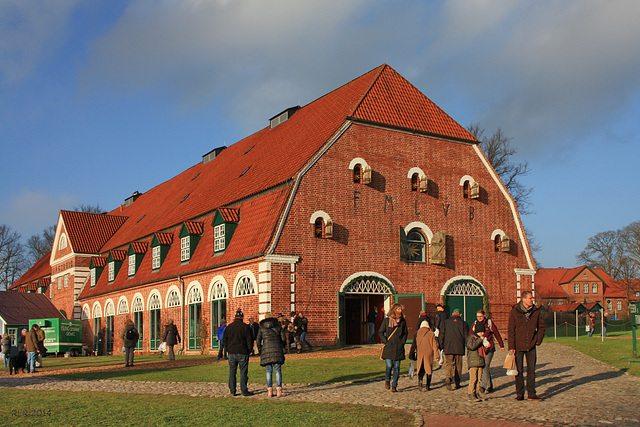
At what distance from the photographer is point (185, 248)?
105 feet

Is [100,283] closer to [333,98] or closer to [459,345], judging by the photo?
[333,98]

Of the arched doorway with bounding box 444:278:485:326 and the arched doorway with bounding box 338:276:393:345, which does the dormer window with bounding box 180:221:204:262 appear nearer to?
the arched doorway with bounding box 338:276:393:345

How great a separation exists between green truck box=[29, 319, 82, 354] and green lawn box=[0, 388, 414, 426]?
2684 centimetres

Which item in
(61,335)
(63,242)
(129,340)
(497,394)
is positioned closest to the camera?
(497,394)

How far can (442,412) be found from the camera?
11523 mm

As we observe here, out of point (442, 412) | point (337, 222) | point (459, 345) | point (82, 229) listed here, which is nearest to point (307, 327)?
point (337, 222)

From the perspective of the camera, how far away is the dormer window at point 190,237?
103 feet

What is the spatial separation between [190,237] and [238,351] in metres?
17.7

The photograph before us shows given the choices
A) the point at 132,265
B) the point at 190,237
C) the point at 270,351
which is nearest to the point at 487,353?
the point at 270,351

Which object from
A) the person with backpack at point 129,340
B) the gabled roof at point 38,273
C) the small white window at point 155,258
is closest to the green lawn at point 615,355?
the person with backpack at point 129,340

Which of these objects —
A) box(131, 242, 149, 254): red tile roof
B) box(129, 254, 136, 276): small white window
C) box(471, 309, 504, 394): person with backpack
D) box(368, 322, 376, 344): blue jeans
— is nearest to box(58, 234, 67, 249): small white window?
box(129, 254, 136, 276): small white window

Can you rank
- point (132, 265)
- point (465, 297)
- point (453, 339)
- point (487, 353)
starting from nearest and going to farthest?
1. point (487, 353)
2. point (453, 339)
3. point (465, 297)
4. point (132, 265)

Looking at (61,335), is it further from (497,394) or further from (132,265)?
(497,394)

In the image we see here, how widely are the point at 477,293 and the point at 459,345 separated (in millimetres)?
16193
